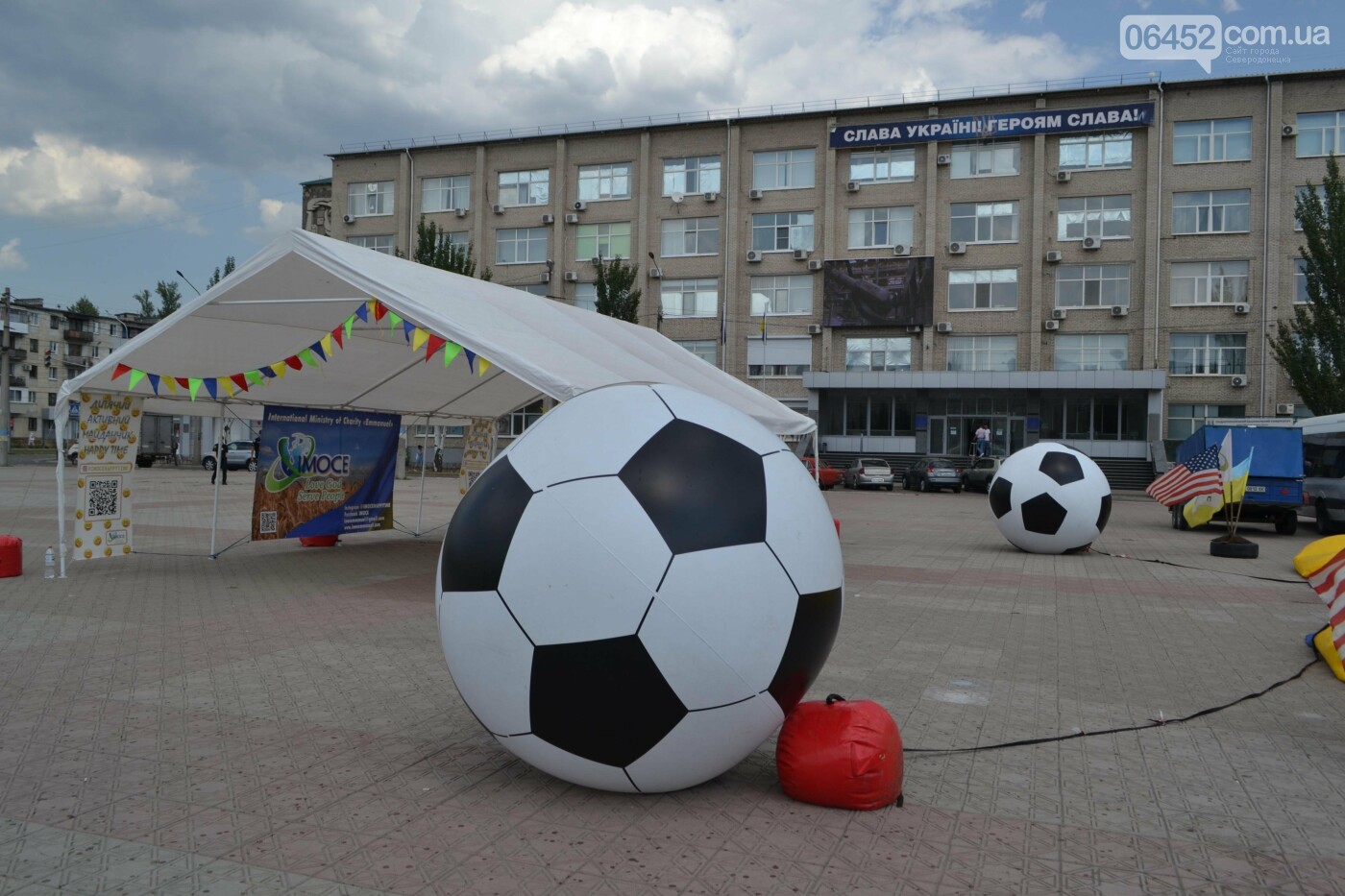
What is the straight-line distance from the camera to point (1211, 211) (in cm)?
4212

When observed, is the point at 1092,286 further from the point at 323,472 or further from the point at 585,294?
the point at 323,472

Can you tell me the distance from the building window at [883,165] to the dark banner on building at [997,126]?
Answer: 20.1 inches

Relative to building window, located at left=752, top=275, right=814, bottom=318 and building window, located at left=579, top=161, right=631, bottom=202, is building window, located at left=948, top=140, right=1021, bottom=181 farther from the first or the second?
building window, located at left=579, top=161, right=631, bottom=202

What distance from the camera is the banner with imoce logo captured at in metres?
13.6

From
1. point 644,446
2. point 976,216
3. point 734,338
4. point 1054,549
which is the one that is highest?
point 976,216

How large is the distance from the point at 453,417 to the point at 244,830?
13.6m

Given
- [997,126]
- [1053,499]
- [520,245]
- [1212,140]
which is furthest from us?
[520,245]

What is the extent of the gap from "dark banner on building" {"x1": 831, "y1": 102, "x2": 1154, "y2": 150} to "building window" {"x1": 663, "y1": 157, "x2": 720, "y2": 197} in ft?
19.8

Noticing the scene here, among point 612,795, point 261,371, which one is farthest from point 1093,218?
point 612,795

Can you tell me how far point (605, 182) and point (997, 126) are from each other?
19.2m

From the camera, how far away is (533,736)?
4215 millimetres

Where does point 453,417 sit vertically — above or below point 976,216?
below

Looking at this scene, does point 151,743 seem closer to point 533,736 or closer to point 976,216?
point 533,736

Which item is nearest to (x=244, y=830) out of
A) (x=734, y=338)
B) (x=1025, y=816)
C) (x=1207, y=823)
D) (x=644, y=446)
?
(x=644, y=446)
